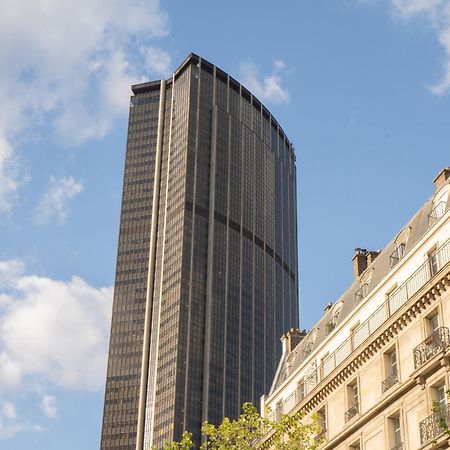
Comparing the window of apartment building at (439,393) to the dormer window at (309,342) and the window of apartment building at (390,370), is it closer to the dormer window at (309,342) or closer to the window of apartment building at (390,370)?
the window of apartment building at (390,370)

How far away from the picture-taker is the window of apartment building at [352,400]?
47406 millimetres

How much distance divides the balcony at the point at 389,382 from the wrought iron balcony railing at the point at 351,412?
290 centimetres

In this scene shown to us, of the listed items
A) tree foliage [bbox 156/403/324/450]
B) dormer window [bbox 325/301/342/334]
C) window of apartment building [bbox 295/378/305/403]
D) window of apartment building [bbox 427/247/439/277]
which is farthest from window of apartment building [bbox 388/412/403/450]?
window of apartment building [bbox 295/378/305/403]

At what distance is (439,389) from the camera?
40.6 meters

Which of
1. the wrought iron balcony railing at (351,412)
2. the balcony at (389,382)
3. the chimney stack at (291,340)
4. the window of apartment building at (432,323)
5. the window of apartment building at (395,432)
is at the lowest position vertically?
the window of apartment building at (395,432)

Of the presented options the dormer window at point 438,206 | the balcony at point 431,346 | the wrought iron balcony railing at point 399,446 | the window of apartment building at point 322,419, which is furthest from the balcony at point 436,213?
the window of apartment building at point 322,419

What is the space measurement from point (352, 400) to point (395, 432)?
508cm

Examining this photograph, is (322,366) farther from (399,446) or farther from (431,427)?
(431,427)

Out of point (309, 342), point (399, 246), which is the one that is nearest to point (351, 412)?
point (399, 246)

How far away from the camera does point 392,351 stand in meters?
45.2

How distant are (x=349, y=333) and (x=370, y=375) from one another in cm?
412

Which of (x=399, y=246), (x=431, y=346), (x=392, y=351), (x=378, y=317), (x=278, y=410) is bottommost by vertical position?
(x=431, y=346)

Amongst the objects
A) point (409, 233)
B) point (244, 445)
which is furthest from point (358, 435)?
point (409, 233)

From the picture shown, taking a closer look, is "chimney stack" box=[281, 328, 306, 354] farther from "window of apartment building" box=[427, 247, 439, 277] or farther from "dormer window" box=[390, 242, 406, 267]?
"window of apartment building" box=[427, 247, 439, 277]
